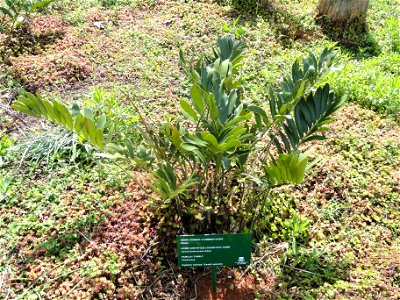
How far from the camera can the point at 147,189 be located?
305cm

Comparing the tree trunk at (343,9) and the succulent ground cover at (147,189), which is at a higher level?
the tree trunk at (343,9)

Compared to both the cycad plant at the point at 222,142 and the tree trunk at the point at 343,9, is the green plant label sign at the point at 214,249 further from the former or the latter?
the tree trunk at the point at 343,9

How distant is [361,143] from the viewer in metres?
3.66

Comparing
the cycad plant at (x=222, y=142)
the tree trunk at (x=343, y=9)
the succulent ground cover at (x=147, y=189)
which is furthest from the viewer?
the tree trunk at (x=343, y=9)

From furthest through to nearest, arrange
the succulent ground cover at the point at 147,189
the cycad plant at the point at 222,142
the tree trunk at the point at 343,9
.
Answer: the tree trunk at the point at 343,9
the succulent ground cover at the point at 147,189
the cycad plant at the point at 222,142

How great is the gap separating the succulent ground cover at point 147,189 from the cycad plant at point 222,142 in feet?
0.84

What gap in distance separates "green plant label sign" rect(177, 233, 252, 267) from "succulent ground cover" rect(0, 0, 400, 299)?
0.31 m

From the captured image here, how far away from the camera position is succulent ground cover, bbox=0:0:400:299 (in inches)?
105

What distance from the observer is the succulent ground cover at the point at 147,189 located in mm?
2658

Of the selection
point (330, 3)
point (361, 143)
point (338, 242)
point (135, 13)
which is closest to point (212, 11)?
point (135, 13)

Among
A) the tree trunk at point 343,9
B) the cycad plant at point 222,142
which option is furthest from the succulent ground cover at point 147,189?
the tree trunk at point 343,9

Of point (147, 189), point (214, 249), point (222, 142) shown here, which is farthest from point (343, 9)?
point (214, 249)

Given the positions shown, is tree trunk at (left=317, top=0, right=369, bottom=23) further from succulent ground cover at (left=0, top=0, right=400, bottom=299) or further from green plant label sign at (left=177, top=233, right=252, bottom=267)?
green plant label sign at (left=177, top=233, right=252, bottom=267)

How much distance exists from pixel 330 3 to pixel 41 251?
14.4 feet
